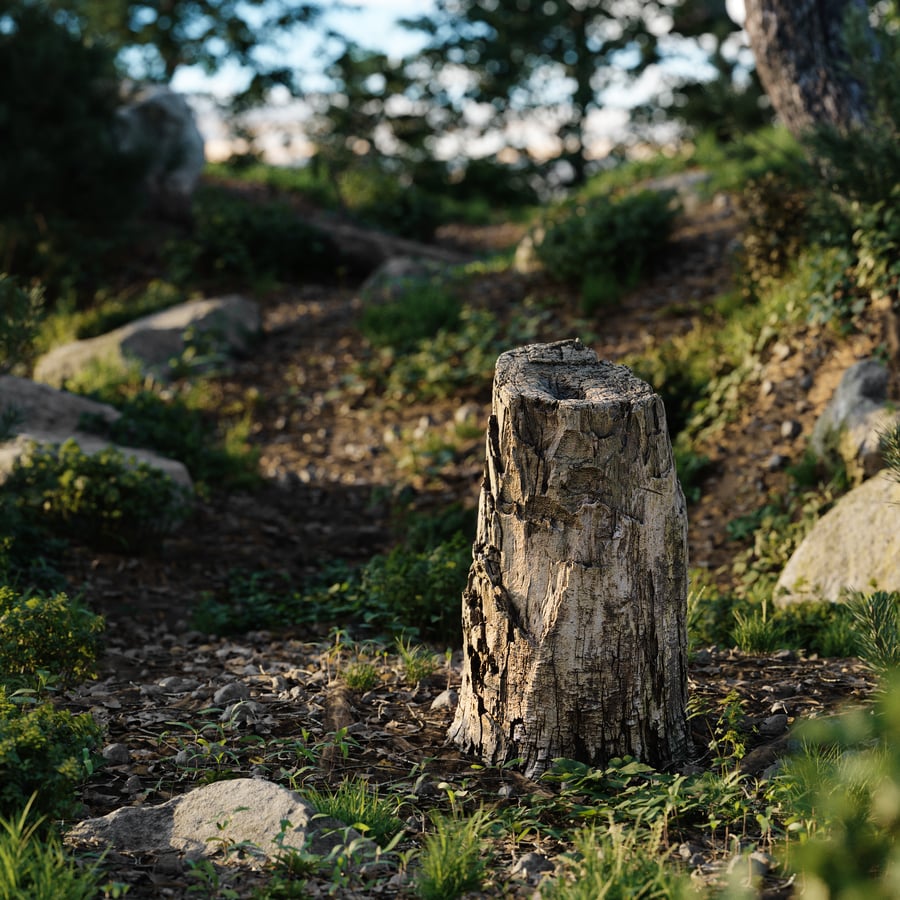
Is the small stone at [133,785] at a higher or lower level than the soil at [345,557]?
lower

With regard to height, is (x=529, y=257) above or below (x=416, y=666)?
above

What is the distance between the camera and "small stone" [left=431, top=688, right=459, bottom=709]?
415 centimetres

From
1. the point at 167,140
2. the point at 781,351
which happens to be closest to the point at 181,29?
the point at 167,140

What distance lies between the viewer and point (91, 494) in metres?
6.25

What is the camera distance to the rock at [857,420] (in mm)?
5941

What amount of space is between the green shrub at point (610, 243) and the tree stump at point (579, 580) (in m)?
6.11

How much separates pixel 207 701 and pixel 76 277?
8929 mm

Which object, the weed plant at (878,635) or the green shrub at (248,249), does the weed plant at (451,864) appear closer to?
the weed plant at (878,635)

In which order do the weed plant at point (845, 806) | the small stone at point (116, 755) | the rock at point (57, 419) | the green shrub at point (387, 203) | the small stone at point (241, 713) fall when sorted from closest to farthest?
the weed plant at point (845, 806)
the small stone at point (116, 755)
the small stone at point (241, 713)
the rock at point (57, 419)
the green shrub at point (387, 203)

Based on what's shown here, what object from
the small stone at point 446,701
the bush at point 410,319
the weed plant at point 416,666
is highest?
the bush at point 410,319

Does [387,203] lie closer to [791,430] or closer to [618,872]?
[791,430]

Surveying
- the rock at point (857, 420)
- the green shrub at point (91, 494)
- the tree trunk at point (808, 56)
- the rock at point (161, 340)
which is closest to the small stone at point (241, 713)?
the green shrub at point (91, 494)

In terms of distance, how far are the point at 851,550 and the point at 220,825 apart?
145 inches

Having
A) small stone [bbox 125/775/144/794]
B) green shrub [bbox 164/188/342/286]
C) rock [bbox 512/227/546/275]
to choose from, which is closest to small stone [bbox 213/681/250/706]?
small stone [bbox 125/775/144/794]
